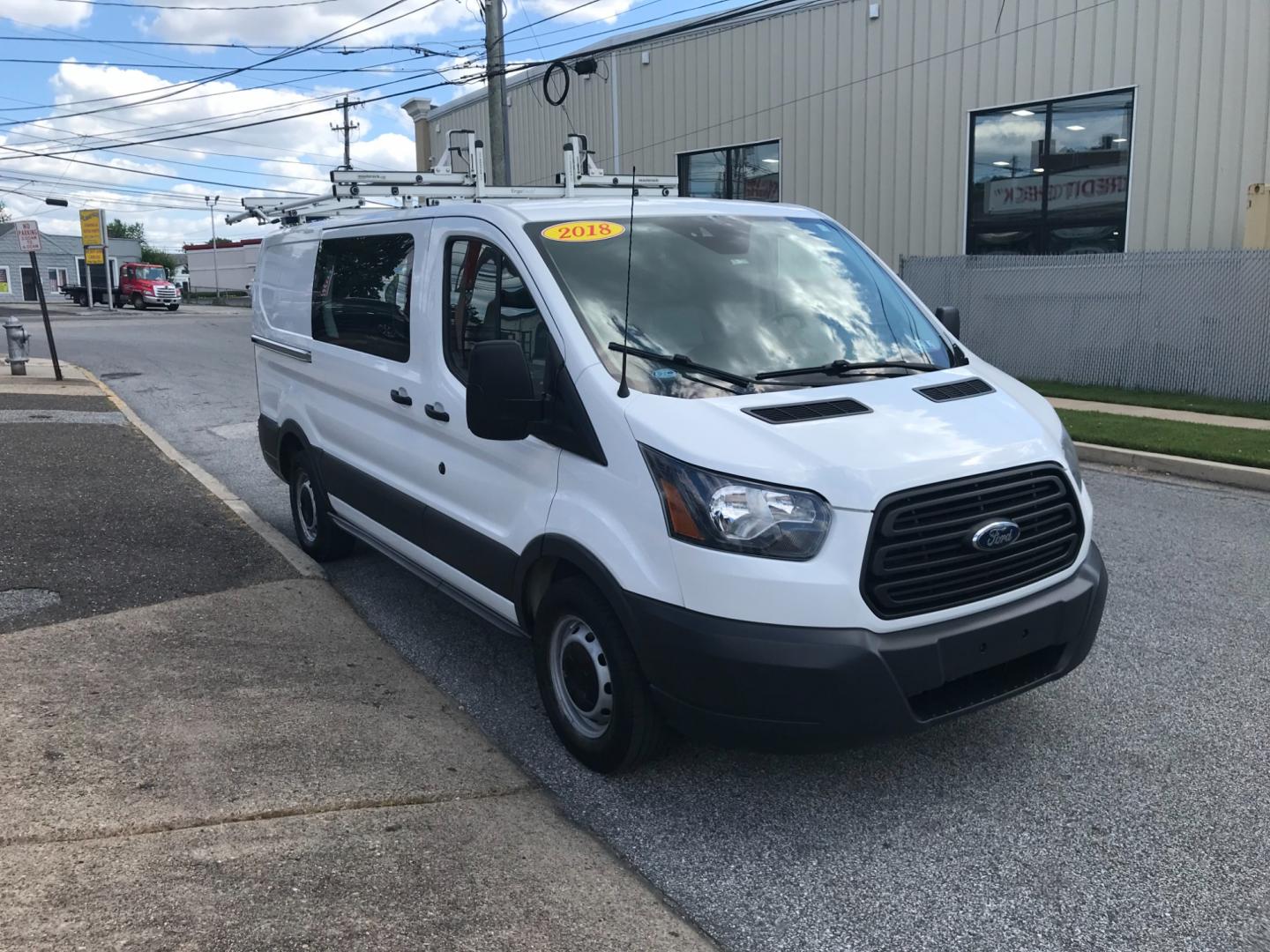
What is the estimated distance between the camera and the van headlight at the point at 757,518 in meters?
3.18

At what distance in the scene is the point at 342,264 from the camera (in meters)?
5.78

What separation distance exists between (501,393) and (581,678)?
108 cm

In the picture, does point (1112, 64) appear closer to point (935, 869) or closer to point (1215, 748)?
point (1215, 748)

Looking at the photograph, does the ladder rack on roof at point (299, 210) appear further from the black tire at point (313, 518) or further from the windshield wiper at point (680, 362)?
the windshield wiper at point (680, 362)

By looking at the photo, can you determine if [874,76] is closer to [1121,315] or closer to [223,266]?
[1121,315]

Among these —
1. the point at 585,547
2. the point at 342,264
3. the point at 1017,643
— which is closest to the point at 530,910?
the point at 585,547

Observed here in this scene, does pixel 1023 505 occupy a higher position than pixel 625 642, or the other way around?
pixel 1023 505

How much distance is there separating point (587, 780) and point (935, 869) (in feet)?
4.16

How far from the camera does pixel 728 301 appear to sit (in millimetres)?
4121

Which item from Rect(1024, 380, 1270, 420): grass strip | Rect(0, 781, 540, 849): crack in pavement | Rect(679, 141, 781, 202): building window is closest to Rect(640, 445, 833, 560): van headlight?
Rect(0, 781, 540, 849): crack in pavement

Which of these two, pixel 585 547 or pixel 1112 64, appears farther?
pixel 1112 64

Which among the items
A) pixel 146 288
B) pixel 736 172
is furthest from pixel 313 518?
pixel 146 288

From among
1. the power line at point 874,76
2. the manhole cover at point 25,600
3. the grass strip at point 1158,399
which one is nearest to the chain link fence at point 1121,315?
the grass strip at point 1158,399

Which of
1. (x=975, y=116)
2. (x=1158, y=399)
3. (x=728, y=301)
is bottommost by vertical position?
(x=1158, y=399)
